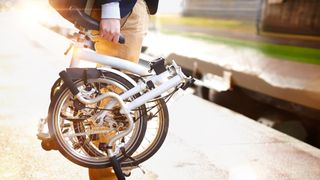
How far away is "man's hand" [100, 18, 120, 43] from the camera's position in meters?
2.82

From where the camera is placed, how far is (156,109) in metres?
3.25

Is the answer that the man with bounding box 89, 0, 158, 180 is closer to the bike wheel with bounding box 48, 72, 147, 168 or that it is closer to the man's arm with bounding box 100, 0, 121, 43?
the man's arm with bounding box 100, 0, 121, 43

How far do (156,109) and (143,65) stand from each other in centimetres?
36

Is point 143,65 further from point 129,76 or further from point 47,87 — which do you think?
point 47,87

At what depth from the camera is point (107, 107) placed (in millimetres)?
3049

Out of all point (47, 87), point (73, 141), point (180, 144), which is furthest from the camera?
point (47, 87)

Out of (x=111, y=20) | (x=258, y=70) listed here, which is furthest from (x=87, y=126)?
(x=258, y=70)

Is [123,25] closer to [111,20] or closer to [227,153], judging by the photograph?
[111,20]

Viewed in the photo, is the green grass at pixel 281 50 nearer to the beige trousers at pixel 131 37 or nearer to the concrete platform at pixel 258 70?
the concrete platform at pixel 258 70

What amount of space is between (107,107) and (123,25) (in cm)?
61

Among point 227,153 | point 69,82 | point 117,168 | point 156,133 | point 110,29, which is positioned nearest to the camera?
point 110,29

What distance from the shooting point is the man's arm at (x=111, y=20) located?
282 cm

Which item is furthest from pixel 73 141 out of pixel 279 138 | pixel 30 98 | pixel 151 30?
pixel 151 30

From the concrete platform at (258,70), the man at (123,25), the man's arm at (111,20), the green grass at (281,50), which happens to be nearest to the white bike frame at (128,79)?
the man at (123,25)
